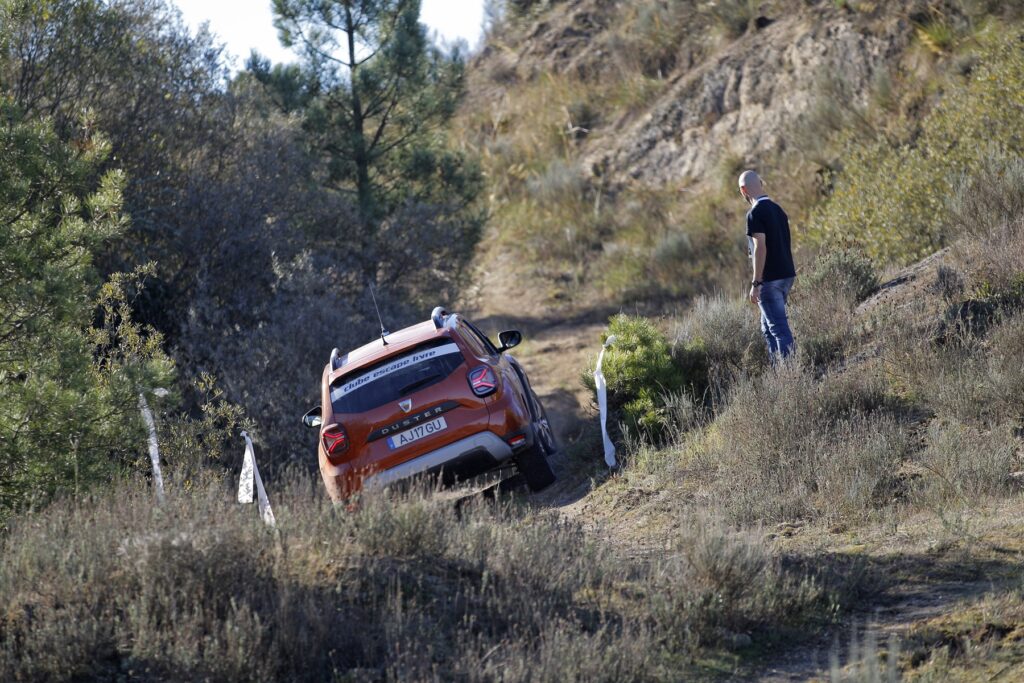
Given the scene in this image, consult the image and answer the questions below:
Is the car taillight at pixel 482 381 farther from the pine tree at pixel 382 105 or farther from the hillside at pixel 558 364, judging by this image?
the pine tree at pixel 382 105

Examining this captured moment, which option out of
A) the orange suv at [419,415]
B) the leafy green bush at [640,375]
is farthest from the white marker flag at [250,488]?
the leafy green bush at [640,375]

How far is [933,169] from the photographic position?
13805mm

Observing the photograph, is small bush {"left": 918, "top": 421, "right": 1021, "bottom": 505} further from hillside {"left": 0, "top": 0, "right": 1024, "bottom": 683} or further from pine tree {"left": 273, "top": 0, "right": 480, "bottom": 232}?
pine tree {"left": 273, "top": 0, "right": 480, "bottom": 232}

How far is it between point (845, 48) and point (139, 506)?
59.5 feet

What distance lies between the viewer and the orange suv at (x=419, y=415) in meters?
9.08

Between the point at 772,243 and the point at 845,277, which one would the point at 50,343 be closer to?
the point at 772,243

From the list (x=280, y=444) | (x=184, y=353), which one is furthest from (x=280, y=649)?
(x=184, y=353)

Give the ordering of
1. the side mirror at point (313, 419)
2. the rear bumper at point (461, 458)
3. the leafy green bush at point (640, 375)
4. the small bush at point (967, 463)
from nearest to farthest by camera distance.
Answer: the small bush at point (967, 463)
the rear bumper at point (461, 458)
the side mirror at point (313, 419)
the leafy green bush at point (640, 375)

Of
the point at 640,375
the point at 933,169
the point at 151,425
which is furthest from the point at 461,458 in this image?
the point at 933,169

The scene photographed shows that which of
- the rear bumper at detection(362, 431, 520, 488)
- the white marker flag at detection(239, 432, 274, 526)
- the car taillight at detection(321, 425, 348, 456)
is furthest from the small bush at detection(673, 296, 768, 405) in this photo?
the white marker flag at detection(239, 432, 274, 526)

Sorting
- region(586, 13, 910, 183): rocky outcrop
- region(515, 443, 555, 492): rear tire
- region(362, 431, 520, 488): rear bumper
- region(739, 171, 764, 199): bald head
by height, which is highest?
region(586, 13, 910, 183): rocky outcrop

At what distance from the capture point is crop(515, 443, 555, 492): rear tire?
9.74 m

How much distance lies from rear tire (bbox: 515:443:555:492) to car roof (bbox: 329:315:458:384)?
1229 mm

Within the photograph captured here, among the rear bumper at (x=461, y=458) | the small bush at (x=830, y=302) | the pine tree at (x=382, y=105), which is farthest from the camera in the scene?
the pine tree at (x=382, y=105)
